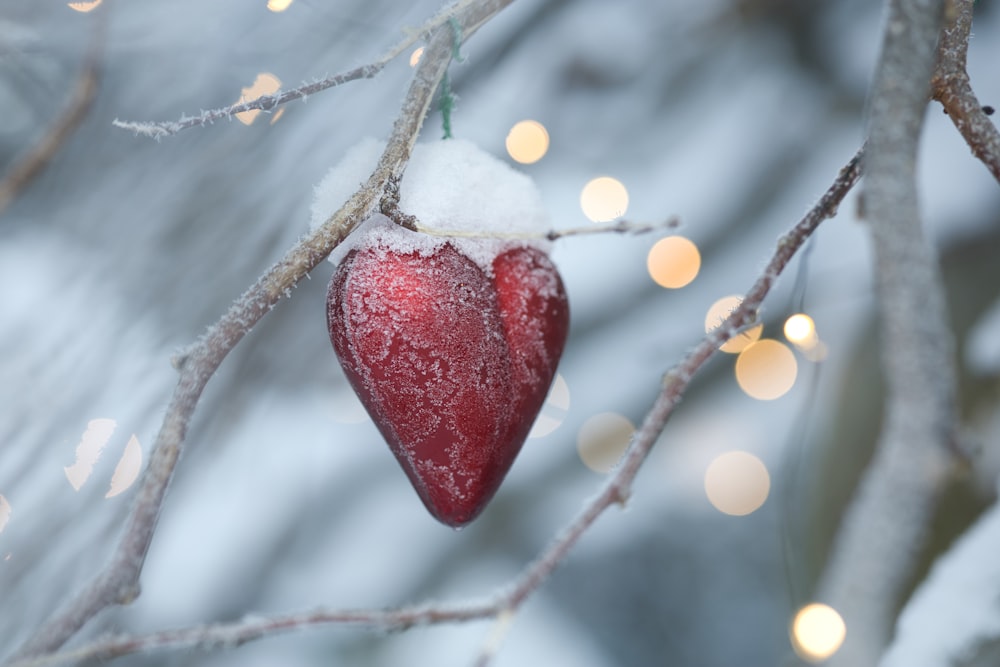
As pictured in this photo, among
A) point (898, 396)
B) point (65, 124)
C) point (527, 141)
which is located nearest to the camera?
point (898, 396)

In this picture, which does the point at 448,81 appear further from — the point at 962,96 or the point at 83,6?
the point at 83,6

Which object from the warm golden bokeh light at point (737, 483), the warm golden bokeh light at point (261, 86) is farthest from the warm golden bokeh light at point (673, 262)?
the warm golden bokeh light at point (261, 86)

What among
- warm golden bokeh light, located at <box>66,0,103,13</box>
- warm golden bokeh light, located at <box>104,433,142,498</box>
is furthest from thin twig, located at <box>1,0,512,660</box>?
warm golden bokeh light, located at <box>66,0,103,13</box>

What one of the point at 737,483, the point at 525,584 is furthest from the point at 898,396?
the point at 737,483

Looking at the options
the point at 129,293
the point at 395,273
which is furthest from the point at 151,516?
the point at 129,293

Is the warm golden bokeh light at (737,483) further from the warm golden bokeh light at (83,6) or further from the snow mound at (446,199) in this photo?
the warm golden bokeh light at (83,6)

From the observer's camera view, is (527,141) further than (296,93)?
Yes

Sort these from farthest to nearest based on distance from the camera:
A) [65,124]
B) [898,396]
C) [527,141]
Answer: [527,141] < [65,124] < [898,396]

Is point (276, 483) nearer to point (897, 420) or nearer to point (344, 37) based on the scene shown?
point (344, 37)
